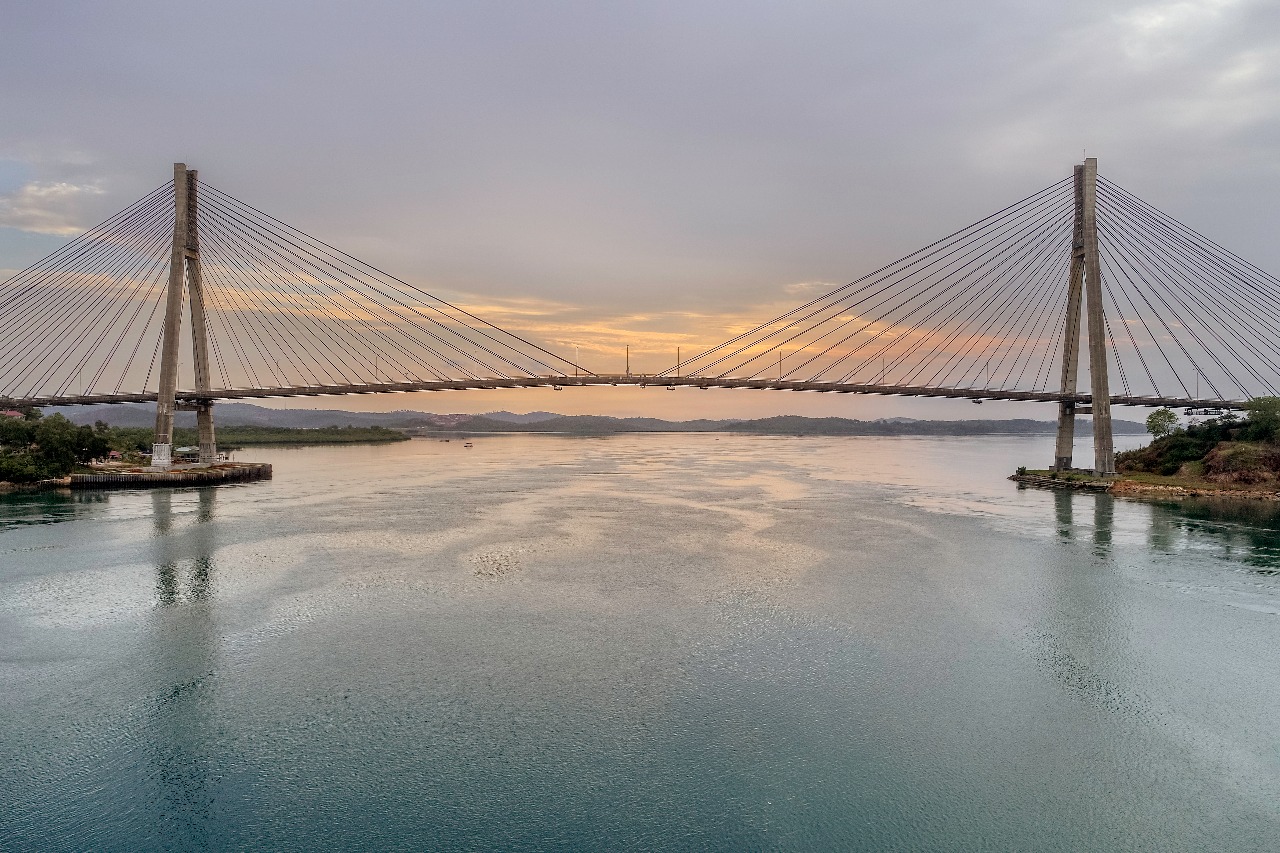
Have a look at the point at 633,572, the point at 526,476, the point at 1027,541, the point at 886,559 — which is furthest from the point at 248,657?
the point at 526,476

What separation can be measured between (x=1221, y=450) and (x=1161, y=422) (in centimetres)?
722

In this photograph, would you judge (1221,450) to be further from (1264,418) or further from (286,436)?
(286,436)

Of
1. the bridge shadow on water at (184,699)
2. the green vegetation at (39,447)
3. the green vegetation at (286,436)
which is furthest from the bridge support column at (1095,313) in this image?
the green vegetation at (286,436)

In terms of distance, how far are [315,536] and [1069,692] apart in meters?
26.3

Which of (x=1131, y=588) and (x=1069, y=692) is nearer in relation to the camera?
(x=1069, y=692)

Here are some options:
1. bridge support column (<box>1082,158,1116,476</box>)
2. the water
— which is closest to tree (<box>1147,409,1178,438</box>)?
bridge support column (<box>1082,158,1116,476</box>)

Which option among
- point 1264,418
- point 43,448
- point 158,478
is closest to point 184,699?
point 158,478

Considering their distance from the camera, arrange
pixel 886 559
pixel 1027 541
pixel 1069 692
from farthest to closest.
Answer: pixel 1027 541 < pixel 886 559 < pixel 1069 692

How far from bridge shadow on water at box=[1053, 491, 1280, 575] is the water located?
1.50 feet

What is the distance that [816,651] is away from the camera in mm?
14922

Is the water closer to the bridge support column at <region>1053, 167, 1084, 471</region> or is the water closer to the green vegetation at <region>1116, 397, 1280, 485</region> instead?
the green vegetation at <region>1116, 397, 1280, 485</region>

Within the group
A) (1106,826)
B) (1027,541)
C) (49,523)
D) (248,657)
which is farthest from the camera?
(49,523)

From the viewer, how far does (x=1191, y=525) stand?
3167 cm

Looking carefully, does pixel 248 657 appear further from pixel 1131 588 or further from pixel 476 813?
pixel 1131 588
